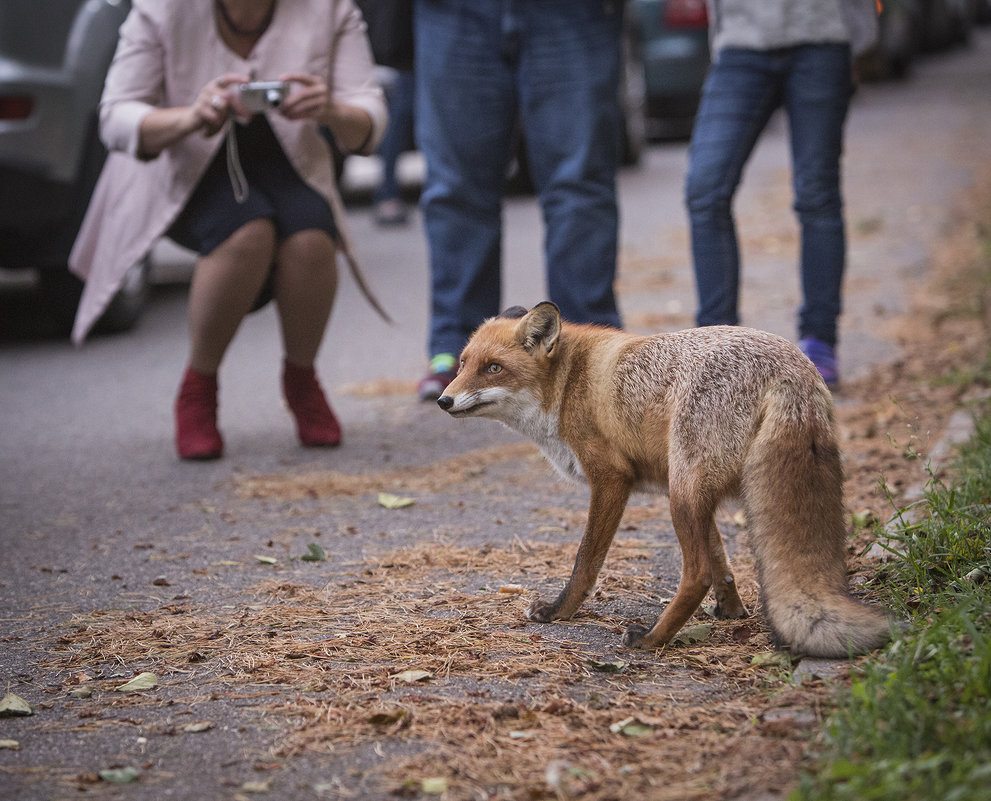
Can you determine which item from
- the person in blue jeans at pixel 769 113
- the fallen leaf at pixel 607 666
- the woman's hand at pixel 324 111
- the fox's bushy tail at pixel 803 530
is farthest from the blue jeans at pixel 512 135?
the fallen leaf at pixel 607 666

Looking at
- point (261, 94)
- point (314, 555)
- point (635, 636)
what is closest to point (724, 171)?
point (261, 94)

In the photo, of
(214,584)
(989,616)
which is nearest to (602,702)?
(989,616)

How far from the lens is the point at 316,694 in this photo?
2.77 meters

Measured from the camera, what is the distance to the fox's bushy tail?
2.62m

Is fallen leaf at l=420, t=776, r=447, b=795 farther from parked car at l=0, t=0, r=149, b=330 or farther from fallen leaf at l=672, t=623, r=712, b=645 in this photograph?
parked car at l=0, t=0, r=149, b=330

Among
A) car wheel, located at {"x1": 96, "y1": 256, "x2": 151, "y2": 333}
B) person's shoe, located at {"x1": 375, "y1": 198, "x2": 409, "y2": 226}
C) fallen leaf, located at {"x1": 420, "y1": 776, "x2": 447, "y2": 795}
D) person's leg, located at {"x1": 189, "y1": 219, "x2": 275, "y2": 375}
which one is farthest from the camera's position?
person's shoe, located at {"x1": 375, "y1": 198, "x2": 409, "y2": 226}

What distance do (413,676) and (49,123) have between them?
4537mm

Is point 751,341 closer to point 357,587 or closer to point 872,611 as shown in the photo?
point 872,611

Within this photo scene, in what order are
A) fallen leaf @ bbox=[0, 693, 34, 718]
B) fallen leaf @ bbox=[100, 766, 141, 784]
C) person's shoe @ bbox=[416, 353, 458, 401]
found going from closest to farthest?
fallen leaf @ bbox=[100, 766, 141, 784]
fallen leaf @ bbox=[0, 693, 34, 718]
person's shoe @ bbox=[416, 353, 458, 401]

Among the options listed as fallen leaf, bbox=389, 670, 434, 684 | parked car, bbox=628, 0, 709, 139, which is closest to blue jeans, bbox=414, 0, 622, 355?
fallen leaf, bbox=389, 670, 434, 684

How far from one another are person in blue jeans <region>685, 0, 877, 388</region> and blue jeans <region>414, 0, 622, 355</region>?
451 millimetres

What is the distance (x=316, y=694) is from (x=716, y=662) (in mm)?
958

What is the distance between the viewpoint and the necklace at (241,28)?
16.0ft

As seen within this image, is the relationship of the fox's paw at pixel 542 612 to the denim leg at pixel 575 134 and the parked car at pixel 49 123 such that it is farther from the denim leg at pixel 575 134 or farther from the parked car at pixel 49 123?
the parked car at pixel 49 123
